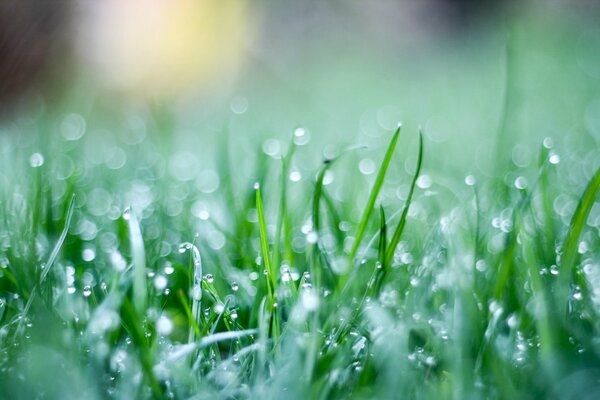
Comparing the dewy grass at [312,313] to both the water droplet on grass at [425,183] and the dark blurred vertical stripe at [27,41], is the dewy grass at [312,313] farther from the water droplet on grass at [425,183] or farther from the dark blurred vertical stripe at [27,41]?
the dark blurred vertical stripe at [27,41]

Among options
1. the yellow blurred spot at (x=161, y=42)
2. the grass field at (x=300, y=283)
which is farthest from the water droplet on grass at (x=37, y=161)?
the yellow blurred spot at (x=161, y=42)

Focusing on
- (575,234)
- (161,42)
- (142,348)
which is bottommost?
(142,348)

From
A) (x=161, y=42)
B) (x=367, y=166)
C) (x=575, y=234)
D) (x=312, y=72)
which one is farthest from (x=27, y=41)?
(x=575, y=234)

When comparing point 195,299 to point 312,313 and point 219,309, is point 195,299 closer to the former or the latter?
point 219,309

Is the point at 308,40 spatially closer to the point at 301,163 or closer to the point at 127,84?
the point at 127,84

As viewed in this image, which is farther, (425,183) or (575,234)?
(425,183)

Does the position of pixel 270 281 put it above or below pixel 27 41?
below

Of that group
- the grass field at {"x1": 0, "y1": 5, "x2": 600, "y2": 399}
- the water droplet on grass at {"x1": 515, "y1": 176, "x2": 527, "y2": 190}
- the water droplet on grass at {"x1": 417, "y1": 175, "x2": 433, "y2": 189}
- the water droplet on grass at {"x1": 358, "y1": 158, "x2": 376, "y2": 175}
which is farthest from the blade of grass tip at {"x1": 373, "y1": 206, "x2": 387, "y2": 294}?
the water droplet on grass at {"x1": 358, "y1": 158, "x2": 376, "y2": 175}
